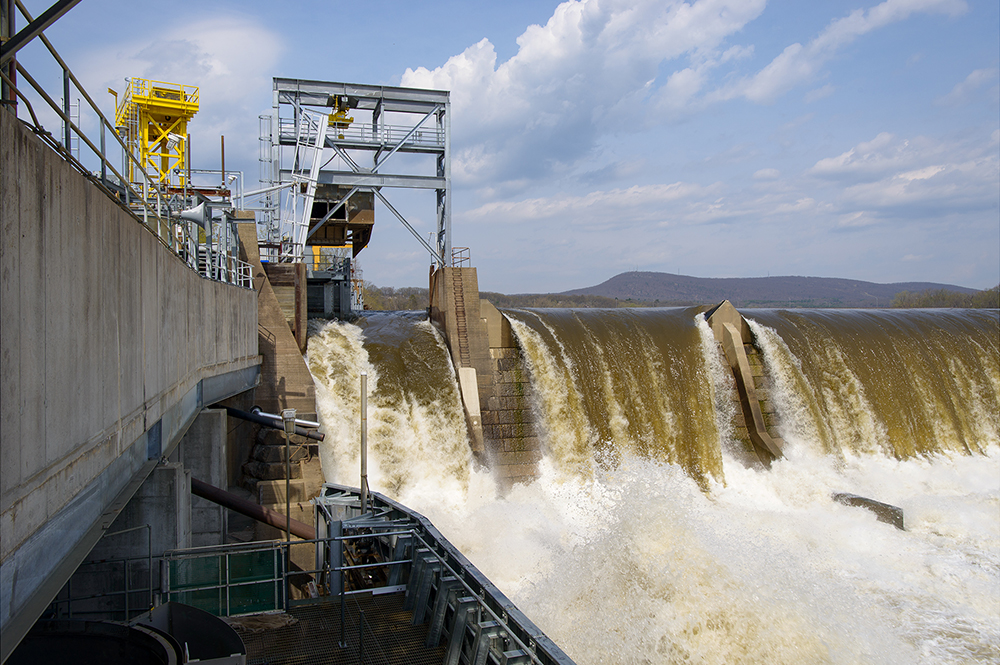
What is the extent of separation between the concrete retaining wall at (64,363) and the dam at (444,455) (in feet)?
0.09

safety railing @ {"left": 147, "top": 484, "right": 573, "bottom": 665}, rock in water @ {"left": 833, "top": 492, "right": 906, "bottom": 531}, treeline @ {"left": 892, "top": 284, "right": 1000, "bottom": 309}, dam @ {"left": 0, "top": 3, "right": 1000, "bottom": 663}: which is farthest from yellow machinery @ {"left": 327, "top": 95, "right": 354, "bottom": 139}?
treeline @ {"left": 892, "top": 284, "right": 1000, "bottom": 309}

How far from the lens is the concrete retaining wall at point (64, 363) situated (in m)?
3.21

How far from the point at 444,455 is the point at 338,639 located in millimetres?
10358

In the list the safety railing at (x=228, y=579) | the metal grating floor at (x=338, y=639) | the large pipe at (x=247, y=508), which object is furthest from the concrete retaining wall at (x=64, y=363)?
the large pipe at (x=247, y=508)

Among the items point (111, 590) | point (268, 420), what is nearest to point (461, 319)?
point (268, 420)

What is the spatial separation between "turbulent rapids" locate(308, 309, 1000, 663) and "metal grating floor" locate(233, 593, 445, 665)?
4.17 metres

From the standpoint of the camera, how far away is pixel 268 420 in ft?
46.9

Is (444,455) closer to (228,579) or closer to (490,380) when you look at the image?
(490,380)

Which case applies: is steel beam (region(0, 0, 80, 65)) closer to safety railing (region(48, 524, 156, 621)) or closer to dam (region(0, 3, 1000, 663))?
dam (region(0, 3, 1000, 663))

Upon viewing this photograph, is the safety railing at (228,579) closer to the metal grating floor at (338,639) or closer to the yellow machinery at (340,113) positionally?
the metal grating floor at (338,639)

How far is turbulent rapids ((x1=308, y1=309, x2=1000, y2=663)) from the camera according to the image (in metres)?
12.2

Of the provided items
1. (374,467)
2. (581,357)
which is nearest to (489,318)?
(581,357)

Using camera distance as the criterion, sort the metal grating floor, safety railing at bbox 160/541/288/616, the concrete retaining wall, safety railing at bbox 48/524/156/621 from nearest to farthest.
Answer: the concrete retaining wall, the metal grating floor, safety railing at bbox 48/524/156/621, safety railing at bbox 160/541/288/616

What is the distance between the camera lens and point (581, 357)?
21250 mm
